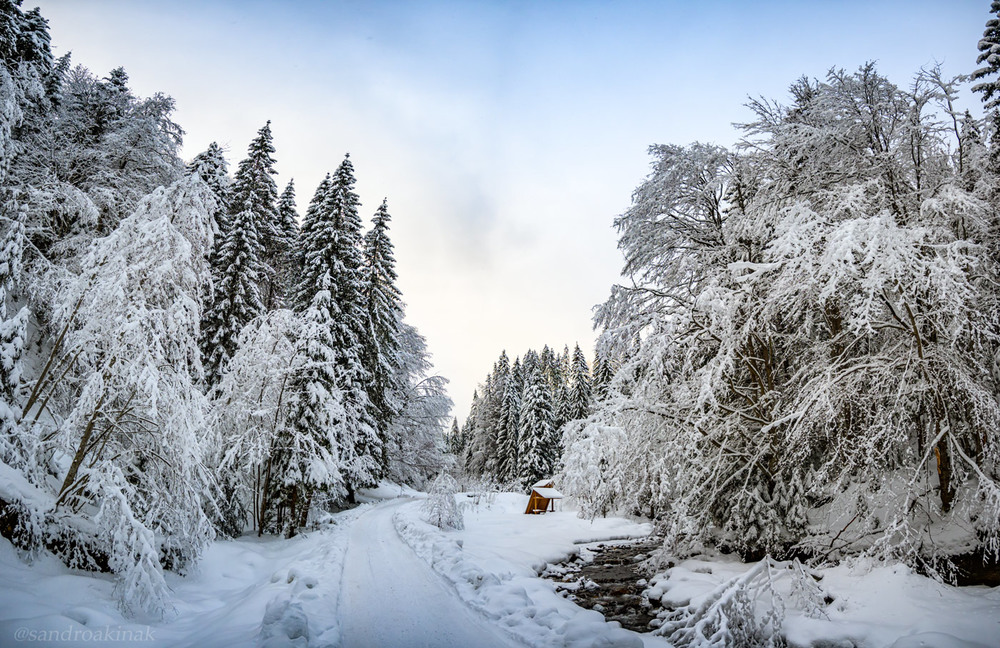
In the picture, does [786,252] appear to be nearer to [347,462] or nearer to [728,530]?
[728,530]

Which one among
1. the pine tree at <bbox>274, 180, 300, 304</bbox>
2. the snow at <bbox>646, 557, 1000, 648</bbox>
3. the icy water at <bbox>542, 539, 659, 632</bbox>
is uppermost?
the pine tree at <bbox>274, 180, 300, 304</bbox>

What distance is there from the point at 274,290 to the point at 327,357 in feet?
36.7

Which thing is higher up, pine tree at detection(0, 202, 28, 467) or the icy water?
pine tree at detection(0, 202, 28, 467)

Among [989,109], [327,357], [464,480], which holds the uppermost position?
[989,109]

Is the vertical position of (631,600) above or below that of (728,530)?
below

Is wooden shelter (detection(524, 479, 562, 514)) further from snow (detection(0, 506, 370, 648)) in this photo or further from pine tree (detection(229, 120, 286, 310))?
snow (detection(0, 506, 370, 648))

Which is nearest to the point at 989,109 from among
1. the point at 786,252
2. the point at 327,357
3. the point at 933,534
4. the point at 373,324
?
the point at 786,252

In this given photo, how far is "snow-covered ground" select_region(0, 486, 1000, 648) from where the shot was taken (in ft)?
16.4

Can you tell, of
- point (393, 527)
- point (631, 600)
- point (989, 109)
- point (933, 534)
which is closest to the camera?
point (933, 534)

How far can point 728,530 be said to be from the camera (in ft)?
29.7

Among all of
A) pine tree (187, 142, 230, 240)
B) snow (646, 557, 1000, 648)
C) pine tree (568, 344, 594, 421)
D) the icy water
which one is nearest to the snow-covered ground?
snow (646, 557, 1000, 648)

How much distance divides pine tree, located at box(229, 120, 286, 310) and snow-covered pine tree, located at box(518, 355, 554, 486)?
24.7 metres

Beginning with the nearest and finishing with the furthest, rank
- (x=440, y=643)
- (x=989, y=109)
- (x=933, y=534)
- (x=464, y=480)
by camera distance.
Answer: (x=440, y=643)
(x=933, y=534)
(x=989, y=109)
(x=464, y=480)

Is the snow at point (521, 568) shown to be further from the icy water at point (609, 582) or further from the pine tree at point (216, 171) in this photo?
the pine tree at point (216, 171)
